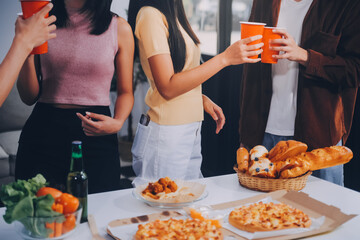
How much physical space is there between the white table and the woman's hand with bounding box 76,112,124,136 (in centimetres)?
50

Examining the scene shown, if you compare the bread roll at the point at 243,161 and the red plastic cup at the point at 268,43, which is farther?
the red plastic cup at the point at 268,43

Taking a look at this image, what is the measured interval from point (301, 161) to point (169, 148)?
684 mm

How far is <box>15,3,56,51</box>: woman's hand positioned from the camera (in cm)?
137

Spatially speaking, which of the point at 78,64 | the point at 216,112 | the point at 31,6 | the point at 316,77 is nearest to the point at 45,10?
the point at 31,6

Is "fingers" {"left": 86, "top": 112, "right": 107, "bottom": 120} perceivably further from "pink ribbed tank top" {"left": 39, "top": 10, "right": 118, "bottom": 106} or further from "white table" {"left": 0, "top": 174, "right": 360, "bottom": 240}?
"white table" {"left": 0, "top": 174, "right": 360, "bottom": 240}

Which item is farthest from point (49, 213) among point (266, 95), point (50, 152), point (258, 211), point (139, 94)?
point (139, 94)

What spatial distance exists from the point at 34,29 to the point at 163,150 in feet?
2.74

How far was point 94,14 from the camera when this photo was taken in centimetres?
182

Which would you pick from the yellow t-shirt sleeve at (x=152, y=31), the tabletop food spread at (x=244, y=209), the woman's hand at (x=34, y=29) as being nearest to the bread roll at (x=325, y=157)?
the tabletop food spread at (x=244, y=209)

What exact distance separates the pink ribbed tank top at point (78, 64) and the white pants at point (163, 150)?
0.97 ft

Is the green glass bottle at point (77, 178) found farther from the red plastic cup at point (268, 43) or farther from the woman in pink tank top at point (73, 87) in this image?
the red plastic cup at point (268, 43)

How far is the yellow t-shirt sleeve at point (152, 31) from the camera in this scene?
1.75 meters

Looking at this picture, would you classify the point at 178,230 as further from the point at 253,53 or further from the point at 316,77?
the point at 316,77

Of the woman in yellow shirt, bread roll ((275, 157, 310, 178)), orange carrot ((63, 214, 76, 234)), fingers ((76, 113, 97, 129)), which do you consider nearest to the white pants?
the woman in yellow shirt
